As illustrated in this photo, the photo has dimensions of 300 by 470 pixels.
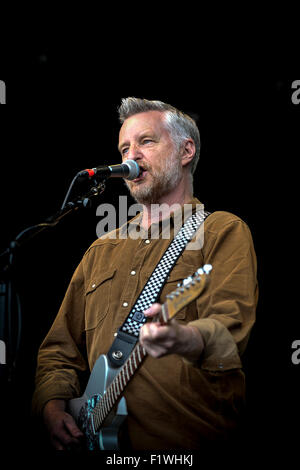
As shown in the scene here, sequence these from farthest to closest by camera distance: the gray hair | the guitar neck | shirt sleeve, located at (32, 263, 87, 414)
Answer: the gray hair < shirt sleeve, located at (32, 263, 87, 414) < the guitar neck

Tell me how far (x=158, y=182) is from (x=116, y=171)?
0.44m

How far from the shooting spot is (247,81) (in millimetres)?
2922

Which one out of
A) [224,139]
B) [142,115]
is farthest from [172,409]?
[224,139]

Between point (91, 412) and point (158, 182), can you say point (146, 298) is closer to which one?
point (91, 412)

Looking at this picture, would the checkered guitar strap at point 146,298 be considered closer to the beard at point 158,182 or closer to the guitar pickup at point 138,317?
the guitar pickup at point 138,317

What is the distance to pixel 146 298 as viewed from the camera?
6.58 feet

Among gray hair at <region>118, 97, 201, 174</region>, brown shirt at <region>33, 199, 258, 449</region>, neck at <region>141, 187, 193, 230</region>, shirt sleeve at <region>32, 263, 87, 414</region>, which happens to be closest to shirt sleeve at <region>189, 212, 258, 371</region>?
brown shirt at <region>33, 199, 258, 449</region>

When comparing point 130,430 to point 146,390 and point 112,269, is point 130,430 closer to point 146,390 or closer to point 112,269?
point 146,390

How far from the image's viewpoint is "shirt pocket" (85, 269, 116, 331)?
2.17 m

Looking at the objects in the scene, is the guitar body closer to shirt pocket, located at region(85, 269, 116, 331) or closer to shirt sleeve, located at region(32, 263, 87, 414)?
shirt sleeve, located at region(32, 263, 87, 414)

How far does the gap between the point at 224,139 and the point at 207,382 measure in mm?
1848

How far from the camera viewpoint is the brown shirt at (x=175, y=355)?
172cm

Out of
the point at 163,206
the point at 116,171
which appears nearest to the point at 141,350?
the point at 116,171

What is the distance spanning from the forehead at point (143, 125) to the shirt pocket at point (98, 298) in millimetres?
799
